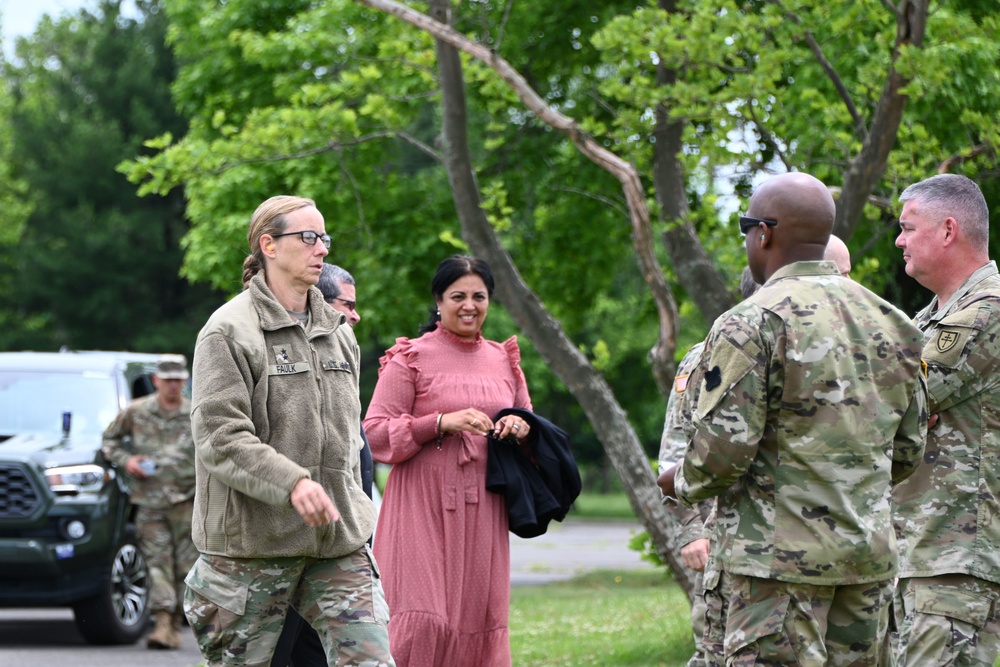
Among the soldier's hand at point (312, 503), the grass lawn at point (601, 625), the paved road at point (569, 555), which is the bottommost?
the paved road at point (569, 555)

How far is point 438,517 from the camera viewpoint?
20.4ft

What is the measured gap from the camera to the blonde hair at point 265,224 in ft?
16.0

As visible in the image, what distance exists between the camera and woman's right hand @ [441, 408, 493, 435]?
19.7ft

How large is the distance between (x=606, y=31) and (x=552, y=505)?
4906 millimetres

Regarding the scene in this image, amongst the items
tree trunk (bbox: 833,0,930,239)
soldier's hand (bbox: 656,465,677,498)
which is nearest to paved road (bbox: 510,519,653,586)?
tree trunk (bbox: 833,0,930,239)

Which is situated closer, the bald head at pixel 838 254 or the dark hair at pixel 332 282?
the bald head at pixel 838 254

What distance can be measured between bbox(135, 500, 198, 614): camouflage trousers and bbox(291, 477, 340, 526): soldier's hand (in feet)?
23.9

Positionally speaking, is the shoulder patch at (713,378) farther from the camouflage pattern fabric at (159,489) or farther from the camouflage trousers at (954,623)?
the camouflage pattern fabric at (159,489)

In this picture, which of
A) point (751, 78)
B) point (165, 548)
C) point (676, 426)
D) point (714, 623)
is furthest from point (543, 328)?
point (714, 623)

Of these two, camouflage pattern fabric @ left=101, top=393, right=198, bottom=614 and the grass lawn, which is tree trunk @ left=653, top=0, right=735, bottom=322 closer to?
the grass lawn

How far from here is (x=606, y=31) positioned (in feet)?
33.1

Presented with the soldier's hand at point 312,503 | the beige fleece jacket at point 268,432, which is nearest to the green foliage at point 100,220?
the beige fleece jacket at point 268,432

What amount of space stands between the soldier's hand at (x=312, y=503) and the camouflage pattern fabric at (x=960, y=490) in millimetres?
2059

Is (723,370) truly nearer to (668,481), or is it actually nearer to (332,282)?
(668,481)
